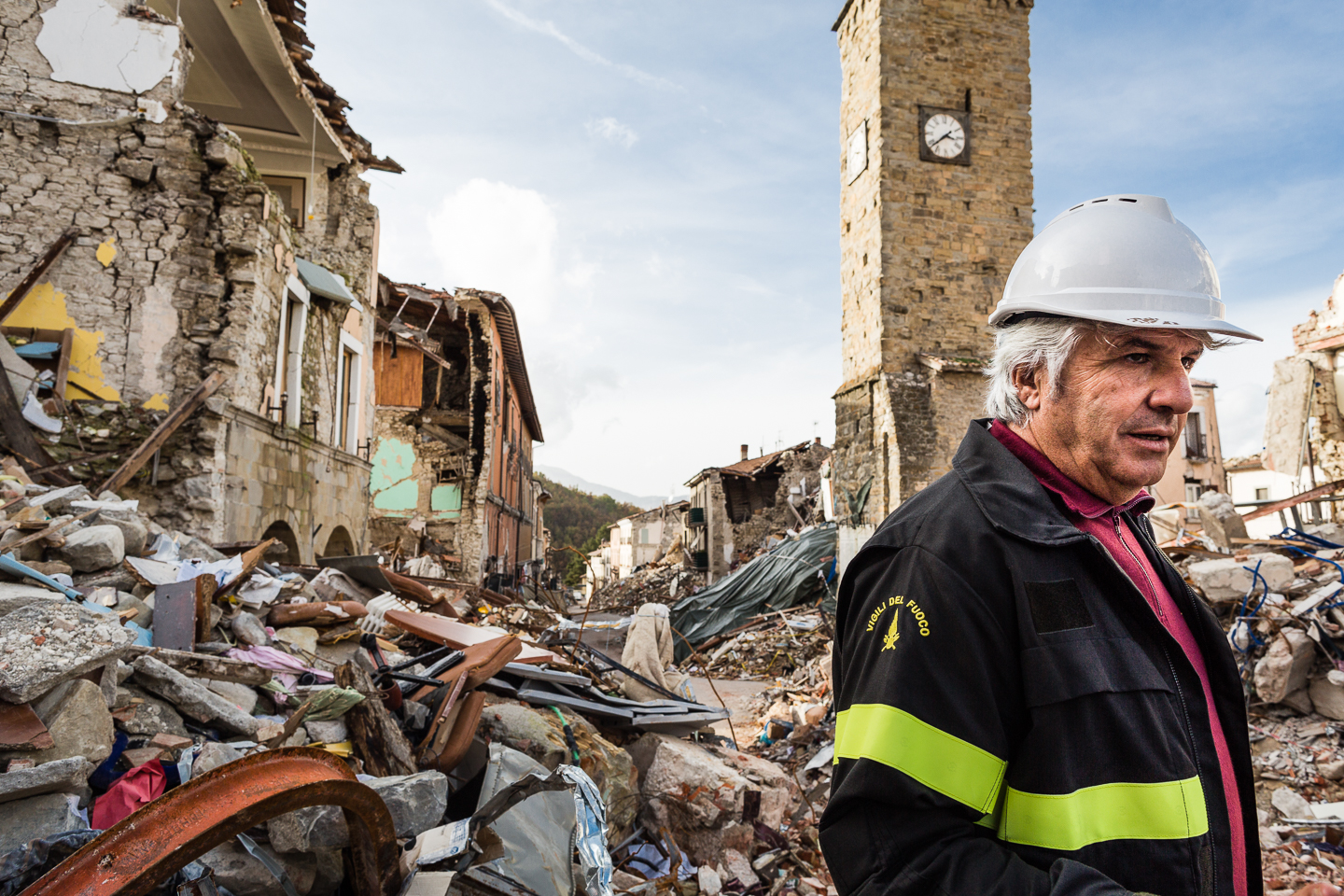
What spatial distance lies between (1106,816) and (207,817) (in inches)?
79.2

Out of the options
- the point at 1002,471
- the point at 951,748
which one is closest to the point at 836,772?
the point at 951,748

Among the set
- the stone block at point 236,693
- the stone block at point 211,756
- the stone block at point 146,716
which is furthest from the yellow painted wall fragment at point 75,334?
the stone block at point 211,756

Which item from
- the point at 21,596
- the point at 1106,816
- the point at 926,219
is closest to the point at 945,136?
the point at 926,219

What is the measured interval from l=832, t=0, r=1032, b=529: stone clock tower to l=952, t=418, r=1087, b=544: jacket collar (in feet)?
38.3

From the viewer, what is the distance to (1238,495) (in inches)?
1038

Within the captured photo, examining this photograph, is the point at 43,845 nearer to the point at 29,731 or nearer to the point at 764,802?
the point at 29,731

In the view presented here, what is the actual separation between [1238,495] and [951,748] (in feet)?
105

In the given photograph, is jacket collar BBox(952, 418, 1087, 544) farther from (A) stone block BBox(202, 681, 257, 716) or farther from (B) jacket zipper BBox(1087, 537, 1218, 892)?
(A) stone block BBox(202, 681, 257, 716)

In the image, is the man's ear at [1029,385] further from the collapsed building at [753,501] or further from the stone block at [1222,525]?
the collapsed building at [753,501]

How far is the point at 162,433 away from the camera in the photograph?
706 centimetres

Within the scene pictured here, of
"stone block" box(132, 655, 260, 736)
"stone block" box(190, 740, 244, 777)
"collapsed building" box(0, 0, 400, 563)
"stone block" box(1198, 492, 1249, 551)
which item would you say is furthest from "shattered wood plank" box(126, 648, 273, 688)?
"stone block" box(1198, 492, 1249, 551)

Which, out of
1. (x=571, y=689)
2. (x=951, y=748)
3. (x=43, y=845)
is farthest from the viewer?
(x=571, y=689)

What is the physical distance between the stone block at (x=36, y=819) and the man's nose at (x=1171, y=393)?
3150 millimetres

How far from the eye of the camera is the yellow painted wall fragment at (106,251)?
7.35 meters
